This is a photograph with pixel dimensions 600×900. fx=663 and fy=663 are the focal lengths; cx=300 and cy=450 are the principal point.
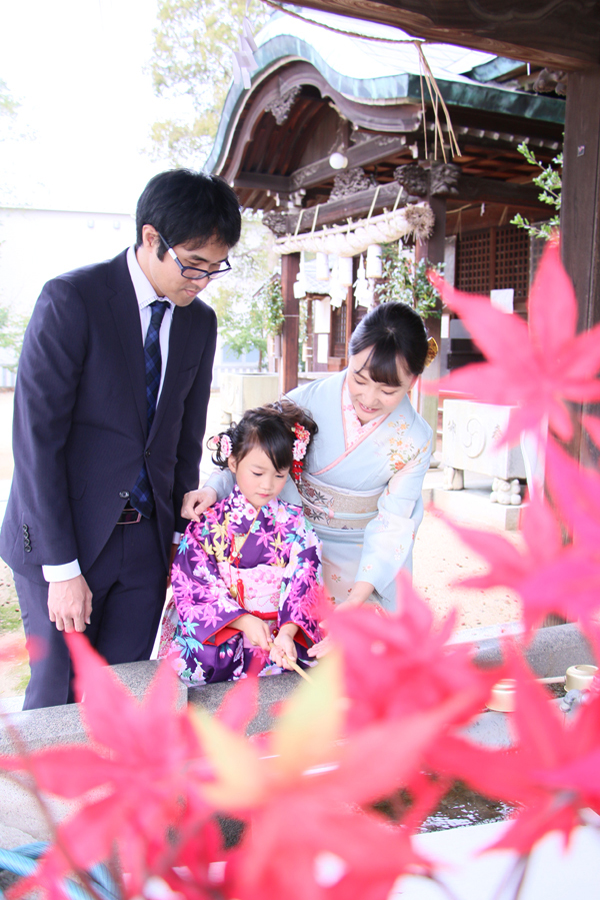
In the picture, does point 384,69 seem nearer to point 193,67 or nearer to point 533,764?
point 533,764

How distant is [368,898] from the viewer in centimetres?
28

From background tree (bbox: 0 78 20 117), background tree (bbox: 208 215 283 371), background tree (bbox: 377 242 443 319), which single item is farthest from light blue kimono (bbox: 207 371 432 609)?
background tree (bbox: 0 78 20 117)

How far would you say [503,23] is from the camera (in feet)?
7.17

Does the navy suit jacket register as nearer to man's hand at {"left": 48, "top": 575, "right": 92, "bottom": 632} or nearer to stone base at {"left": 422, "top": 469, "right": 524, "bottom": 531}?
man's hand at {"left": 48, "top": 575, "right": 92, "bottom": 632}

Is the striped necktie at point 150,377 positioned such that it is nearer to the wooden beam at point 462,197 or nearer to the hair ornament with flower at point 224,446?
the hair ornament with flower at point 224,446

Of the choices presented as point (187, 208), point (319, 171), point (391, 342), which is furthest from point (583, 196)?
point (319, 171)

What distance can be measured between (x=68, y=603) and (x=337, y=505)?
3.43 ft

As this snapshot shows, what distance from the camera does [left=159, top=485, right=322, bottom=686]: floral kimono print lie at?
2.17 m

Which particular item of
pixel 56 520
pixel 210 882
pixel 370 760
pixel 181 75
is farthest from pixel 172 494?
pixel 181 75

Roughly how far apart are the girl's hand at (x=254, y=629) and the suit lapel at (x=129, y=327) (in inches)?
29.0

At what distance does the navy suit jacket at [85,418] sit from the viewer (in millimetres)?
1783

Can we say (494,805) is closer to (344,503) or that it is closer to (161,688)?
(344,503)

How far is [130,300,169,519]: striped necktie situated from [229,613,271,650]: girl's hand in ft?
1.54

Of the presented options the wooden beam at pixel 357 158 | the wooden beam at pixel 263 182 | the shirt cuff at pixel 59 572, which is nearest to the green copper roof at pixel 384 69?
the wooden beam at pixel 357 158
